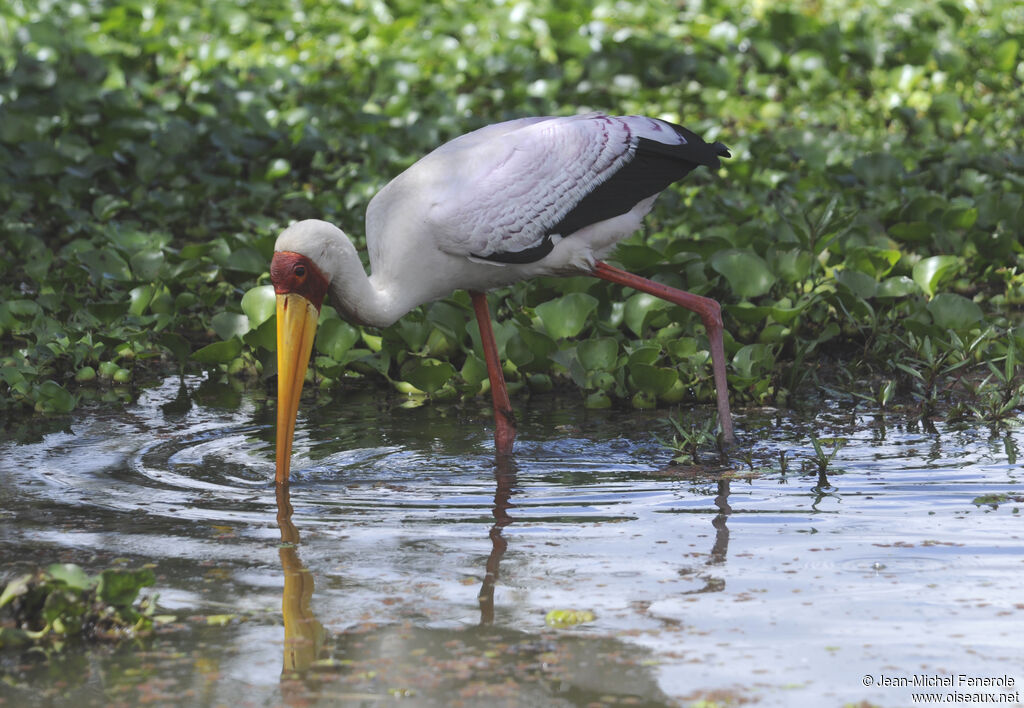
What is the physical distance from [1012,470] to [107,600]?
8.01ft

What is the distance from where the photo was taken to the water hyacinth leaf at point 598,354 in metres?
4.95

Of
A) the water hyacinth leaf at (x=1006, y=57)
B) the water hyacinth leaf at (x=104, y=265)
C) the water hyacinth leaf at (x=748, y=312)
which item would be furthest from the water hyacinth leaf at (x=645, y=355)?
the water hyacinth leaf at (x=1006, y=57)

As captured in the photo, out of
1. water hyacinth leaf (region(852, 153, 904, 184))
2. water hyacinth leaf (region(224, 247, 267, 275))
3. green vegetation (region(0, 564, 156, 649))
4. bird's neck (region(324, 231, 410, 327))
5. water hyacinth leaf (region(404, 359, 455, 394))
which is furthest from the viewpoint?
water hyacinth leaf (region(852, 153, 904, 184))

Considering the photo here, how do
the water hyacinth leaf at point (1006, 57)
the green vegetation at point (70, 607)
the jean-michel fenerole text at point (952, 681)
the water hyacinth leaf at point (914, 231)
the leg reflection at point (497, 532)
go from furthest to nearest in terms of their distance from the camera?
the water hyacinth leaf at point (1006, 57)
the water hyacinth leaf at point (914, 231)
the leg reflection at point (497, 532)
the green vegetation at point (70, 607)
the jean-michel fenerole text at point (952, 681)

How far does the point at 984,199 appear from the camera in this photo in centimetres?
636

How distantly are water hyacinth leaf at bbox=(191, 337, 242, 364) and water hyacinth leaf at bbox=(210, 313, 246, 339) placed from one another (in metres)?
0.11

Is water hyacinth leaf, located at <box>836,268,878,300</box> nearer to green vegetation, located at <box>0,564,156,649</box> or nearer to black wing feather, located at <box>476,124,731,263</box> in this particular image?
black wing feather, located at <box>476,124,731,263</box>

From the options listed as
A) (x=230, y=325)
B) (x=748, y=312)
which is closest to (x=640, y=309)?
(x=748, y=312)

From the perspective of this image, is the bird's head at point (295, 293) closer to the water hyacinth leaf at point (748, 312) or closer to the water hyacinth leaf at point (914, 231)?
the water hyacinth leaf at point (748, 312)

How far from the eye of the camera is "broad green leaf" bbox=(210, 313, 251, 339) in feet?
17.5

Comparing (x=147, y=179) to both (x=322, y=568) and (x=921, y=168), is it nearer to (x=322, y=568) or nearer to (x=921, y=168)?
(x=921, y=168)

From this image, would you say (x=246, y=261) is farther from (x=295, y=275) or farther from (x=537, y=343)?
(x=295, y=275)

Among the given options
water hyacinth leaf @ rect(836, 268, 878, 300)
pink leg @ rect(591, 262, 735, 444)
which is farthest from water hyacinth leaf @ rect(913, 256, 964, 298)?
pink leg @ rect(591, 262, 735, 444)

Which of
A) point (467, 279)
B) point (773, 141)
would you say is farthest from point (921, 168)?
point (467, 279)
